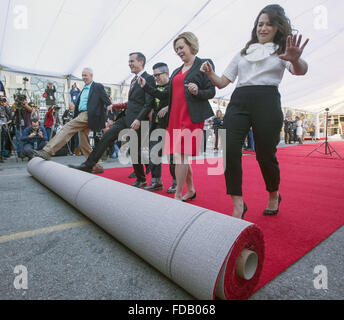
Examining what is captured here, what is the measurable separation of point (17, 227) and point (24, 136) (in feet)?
16.4

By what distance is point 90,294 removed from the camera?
92 cm

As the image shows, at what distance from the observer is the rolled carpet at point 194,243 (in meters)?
0.80

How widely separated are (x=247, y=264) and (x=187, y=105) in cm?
132

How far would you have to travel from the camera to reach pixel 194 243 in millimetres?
844

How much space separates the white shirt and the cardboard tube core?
42.5 inches

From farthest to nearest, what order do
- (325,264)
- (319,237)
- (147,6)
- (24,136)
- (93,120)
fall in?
(147,6) < (24,136) < (93,120) < (319,237) < (325,264)

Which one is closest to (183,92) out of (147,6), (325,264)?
(325,264)

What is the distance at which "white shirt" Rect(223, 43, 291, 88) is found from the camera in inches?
59.5

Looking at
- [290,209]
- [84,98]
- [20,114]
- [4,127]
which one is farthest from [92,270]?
[4,127]

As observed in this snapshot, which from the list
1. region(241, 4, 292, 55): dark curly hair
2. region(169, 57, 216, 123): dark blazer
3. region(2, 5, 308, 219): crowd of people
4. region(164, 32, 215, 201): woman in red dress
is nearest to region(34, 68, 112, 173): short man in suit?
region(2, 5, 308, 219): crowd of people

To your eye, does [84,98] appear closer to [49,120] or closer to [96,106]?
[96,106]

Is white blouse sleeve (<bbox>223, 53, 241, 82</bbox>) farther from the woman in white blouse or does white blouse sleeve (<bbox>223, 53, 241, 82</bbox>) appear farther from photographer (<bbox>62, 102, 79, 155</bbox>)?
photographer (<bbox>62, 102, 79, 155</bbox>)

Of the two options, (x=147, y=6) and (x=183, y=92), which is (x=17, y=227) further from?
(x=147, y=6)

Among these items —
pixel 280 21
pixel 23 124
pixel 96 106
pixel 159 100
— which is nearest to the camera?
pixel 280 21
